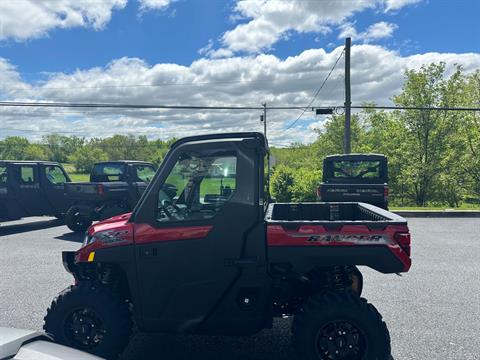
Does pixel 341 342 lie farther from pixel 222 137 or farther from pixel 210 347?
pixel 222 137

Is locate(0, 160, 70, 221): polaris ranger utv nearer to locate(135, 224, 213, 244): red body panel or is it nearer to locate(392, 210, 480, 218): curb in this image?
locate(135, 224, 213, 244): red body panel

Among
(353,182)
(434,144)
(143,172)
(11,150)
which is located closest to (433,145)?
(434,144)

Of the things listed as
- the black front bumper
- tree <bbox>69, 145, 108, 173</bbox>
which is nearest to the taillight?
the black front bumper

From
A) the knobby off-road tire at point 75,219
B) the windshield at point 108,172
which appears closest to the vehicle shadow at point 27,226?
the knobby off-road tire at point 75,219

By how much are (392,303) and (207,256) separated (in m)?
3.06

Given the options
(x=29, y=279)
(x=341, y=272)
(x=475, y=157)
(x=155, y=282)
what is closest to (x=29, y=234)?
(x=29, y=279)

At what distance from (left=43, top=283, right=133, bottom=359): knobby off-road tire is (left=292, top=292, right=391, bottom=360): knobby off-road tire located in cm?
153

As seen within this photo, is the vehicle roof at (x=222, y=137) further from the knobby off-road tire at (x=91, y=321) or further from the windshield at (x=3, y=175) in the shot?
the windshield at (x=3, y=175)

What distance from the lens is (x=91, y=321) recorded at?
3.12 m

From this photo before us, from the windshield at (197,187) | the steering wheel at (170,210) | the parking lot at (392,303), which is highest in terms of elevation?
the windshield at (197,187)

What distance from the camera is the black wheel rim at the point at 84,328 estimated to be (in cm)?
310

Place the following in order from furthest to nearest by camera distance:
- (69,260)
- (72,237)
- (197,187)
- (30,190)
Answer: (30,190), (72,237), (69,260), (197,187)

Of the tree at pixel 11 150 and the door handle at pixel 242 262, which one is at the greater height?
the tree at pixel 11 150

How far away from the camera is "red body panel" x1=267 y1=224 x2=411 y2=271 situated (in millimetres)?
2932
